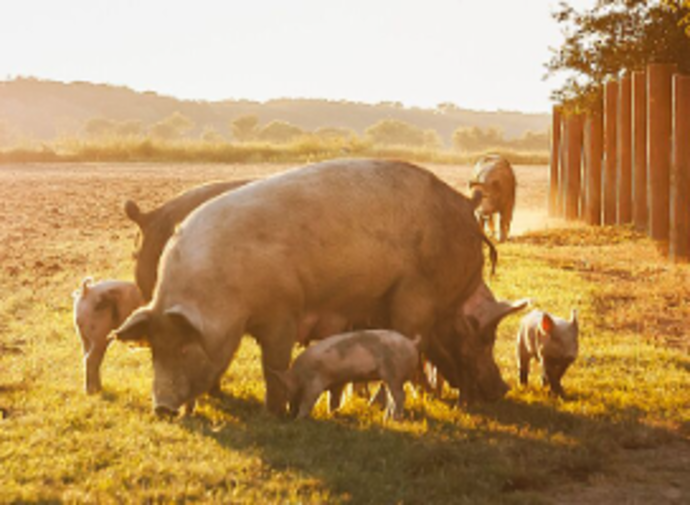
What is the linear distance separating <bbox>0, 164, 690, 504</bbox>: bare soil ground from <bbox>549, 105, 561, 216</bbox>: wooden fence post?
18.6 inches

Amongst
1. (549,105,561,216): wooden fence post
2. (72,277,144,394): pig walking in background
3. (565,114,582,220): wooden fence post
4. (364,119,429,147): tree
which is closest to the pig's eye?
(72,277,144,394): pig walking in background

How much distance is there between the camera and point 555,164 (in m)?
23.1

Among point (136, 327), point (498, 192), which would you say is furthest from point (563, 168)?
point (136, 327)

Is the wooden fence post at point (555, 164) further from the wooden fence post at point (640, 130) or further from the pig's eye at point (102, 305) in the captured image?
the pig's eye at point (102, 305)

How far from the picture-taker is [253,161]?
37.8 metres

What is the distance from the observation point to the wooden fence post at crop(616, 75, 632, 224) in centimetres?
1733

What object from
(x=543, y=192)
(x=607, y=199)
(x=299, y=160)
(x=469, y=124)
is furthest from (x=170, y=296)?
(x=469, y=124)

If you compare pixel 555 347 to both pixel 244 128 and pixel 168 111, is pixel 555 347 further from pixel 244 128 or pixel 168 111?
pixel 168 111

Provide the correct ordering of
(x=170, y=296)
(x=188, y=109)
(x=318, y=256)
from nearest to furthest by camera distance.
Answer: (x=170, y=296)
(x=318, y=256)
(x=188, y=109)

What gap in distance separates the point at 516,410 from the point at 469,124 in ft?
479

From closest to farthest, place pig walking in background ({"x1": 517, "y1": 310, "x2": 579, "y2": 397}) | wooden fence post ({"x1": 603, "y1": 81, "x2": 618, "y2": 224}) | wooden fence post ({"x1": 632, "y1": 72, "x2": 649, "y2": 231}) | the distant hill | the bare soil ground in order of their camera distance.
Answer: the bare soil ground → pig walking in background ({"x1": 517, "y1": 310, "x2": 579, "y2": 397}) → wooden fence post ({"x1": 632, "y1": 72, "x2": 649, "y2": 231}) → wooden fence post ({"x1": 603, "y1": 81, "x2": 618, "y2": 224}) → the distant hill

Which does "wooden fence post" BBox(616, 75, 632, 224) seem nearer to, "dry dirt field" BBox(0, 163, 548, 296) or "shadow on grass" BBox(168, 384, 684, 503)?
"dry dirt field" BBox(0, 163, 548, 296)

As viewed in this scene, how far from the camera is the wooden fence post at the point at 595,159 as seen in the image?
1970 cm

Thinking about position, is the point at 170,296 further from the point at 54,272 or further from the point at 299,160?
the point at 299,160
